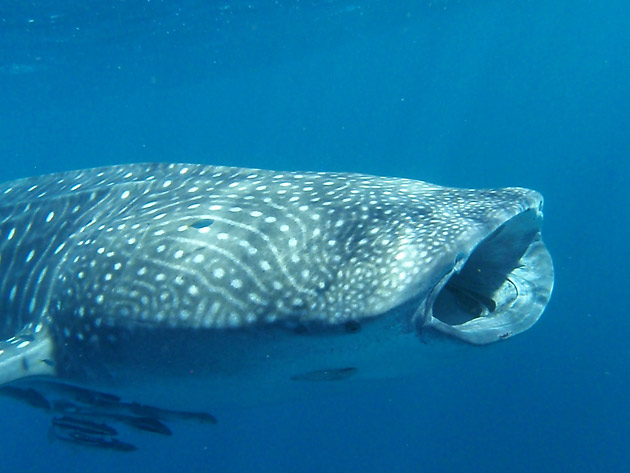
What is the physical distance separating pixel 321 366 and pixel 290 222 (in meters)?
0.86

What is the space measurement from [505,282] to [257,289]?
1519 mm

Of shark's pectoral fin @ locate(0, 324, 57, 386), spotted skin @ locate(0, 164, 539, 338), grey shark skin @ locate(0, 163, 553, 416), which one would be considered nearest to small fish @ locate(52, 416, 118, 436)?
grey shark skin @ locate(0, 163, 553, 416)

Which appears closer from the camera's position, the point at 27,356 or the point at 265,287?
the point at 265,287

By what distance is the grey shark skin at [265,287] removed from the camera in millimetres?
2877

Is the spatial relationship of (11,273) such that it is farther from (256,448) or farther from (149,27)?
(149,27)

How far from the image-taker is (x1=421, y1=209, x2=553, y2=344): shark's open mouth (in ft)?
10.2

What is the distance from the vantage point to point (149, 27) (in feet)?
78.6

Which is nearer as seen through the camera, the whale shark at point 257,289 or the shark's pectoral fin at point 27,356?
the whale shark at point 257,289

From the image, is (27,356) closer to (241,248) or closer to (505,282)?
(241,248)

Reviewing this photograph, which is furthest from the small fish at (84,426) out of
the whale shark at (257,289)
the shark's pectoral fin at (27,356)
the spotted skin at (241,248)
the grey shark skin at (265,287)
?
the shark's pectoral fin at (27,356)

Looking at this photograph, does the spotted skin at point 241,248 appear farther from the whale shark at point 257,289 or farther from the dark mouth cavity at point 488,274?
the dark mouth cavity at point 488,274

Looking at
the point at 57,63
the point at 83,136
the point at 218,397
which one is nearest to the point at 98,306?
the point at 218,397

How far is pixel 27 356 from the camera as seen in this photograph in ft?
12.5

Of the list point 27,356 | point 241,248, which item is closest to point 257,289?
point 241,248
